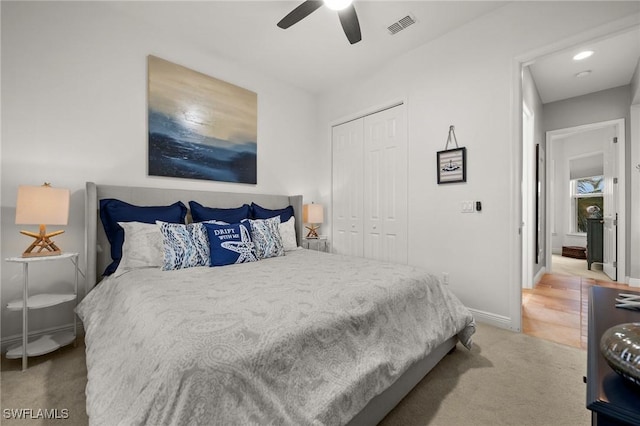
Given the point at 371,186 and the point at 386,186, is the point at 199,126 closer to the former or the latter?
the point at 371,186

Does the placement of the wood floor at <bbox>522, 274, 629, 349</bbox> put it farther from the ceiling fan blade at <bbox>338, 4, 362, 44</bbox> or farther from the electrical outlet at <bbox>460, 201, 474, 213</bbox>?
the ceiling fan blade at <bbox>338, 4, 362, 44</bbox>

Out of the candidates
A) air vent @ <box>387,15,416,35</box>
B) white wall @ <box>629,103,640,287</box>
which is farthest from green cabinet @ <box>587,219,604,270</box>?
air vent @ <box>387,15,416,35</box>

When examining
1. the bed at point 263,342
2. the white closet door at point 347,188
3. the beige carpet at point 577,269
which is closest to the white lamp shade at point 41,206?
the bed at point 263,342

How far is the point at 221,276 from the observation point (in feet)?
5.91

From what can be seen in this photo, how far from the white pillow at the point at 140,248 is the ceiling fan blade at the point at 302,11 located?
6.54ft

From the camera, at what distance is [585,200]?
6156 mm

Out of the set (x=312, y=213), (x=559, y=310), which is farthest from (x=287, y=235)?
(x=559, y=310)

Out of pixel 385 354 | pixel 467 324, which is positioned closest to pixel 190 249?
pixel 385 354

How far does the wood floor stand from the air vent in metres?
2.74

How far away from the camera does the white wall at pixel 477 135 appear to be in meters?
2.35

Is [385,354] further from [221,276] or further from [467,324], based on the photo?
[221,276]

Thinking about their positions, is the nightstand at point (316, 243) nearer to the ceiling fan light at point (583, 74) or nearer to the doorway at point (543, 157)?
the doorway at point (543, 157)

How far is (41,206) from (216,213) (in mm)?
1254

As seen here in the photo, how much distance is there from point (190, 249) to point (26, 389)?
116cm
